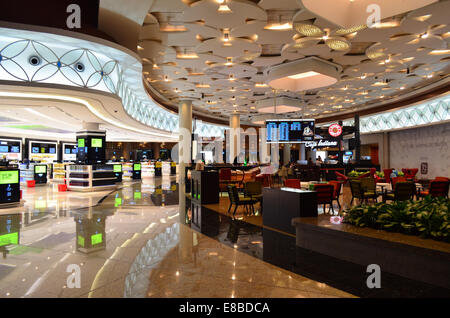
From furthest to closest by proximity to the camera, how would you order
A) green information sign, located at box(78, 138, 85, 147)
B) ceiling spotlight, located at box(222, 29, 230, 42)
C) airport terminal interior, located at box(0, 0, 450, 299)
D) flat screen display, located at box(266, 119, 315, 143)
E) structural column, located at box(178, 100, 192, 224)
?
structural column, located at box(178, 100, 192, 224), flat screen display, located at box(266, 119, 315, 143), green information sign, located at box(78, 138, 85, 147), ceiling spotlight, located at box(222, 29, 230, 42), airport terminal interior, located at box(0, 0, 450, 299)

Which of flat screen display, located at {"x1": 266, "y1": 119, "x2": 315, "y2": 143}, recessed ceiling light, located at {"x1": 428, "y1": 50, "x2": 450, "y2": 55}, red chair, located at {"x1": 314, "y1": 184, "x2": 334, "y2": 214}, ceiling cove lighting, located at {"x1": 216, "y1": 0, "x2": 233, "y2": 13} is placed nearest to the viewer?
ceiling cove lighting, located at {"x1": 216, "y1": 0, "x2": 233, "y2": 13}

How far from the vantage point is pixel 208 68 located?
35.8 feet

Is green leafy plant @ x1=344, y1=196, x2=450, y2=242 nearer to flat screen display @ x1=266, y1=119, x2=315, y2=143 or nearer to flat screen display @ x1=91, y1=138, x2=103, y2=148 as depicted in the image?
flat screen display @ x1=266, y1=119, x2=315, y2=143

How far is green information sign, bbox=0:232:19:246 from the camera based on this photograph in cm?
468

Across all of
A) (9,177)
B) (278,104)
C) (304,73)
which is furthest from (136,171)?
(304,73)

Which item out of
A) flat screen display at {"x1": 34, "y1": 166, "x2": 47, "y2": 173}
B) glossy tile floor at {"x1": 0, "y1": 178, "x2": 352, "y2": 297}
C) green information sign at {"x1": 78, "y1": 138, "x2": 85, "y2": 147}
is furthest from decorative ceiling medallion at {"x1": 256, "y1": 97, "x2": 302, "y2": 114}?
flat screen display at {"x1": 34, "y1": 166, "x2": 47, "y2": 173}

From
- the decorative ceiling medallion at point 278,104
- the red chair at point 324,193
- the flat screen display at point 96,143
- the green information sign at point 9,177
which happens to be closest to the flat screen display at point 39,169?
the flat screen display at point 96,143

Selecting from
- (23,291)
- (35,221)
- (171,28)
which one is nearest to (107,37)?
(171,28)

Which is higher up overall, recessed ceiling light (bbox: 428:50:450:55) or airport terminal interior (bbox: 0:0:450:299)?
recessed ceiling light (bbox: 428:50:450:55)

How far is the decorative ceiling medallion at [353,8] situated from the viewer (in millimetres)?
4910

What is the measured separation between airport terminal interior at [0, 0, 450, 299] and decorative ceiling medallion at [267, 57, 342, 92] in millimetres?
57

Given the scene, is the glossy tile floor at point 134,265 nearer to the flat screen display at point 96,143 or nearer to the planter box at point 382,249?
the planter box at point 382,249

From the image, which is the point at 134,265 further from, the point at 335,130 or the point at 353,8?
the point at 335,130

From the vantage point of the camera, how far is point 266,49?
31.2 ft
